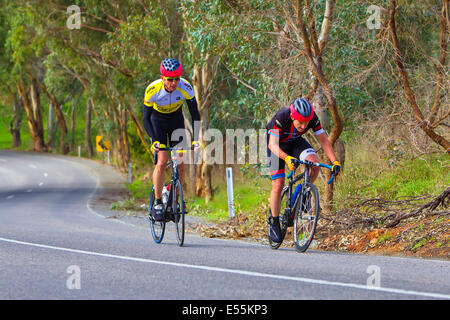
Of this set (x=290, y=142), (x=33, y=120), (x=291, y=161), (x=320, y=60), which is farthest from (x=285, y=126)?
(x=33, y=120)

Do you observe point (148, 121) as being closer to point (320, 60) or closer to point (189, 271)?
point (189, 271)

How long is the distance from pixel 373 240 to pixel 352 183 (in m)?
3.44

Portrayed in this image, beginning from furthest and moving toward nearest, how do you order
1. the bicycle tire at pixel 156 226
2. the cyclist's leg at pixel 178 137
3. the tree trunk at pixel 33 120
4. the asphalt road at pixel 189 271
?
the tree trunk at pixel 33 120, the bicycle tire at pixel 156 226, the cyclist's leg at pixel 178 137, the asphalt road at pixel 189 271

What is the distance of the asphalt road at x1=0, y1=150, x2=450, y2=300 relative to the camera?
594 centimetres

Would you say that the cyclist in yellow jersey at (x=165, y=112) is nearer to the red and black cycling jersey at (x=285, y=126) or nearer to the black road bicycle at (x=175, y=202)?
the black road bicycle at (x=175, y=202)

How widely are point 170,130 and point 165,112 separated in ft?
0.89

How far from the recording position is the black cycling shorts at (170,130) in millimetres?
9453

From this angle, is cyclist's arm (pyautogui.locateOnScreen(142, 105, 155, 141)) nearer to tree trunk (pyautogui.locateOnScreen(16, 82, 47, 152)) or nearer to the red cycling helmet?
the red cycling helmet

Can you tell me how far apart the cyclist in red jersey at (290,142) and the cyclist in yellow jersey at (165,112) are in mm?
1147

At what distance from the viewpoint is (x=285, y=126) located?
27.6 ft

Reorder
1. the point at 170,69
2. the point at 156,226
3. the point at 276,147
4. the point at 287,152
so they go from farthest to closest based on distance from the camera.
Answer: the point at 156,226
the point at 170,69
the point at 287,152
the point at 276,147

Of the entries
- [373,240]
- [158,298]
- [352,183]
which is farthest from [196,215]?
[158,298]

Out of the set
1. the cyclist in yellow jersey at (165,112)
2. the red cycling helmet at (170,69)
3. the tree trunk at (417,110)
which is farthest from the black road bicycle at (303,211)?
the tree trunk at (417,110)
